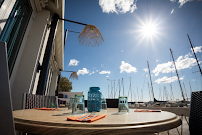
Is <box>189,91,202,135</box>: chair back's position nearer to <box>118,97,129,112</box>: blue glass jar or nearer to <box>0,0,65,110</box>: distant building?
<box>118,97,129,112</box>: blue glass jar

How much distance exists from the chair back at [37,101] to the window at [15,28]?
3.60 feet

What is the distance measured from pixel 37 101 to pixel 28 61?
1382 mm

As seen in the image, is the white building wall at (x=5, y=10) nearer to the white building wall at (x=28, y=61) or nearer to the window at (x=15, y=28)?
the window at (x=15, y=28)

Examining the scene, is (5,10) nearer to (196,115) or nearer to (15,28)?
(15,28)

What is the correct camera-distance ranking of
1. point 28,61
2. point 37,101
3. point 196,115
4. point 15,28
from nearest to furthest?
1. point 196,115
2. point 37,101
3. point 15,28
4. point 28,61

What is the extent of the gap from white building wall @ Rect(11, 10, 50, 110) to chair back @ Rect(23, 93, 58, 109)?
0.77 meters

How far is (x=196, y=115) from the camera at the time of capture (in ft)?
3.14

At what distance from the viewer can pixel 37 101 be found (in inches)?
71.6

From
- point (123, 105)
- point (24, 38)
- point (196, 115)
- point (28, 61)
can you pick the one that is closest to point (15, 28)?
point (24, 38)

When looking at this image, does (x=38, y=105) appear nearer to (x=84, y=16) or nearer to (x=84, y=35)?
(x=84, y=35)

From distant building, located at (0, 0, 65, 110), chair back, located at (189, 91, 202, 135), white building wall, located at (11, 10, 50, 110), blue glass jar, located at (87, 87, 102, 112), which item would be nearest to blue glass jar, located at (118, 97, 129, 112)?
blue glass jar, located at (87, 87, 102, 112)

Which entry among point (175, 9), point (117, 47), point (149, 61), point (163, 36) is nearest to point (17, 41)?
point (117, 47)

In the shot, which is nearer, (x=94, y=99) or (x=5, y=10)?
(x=94, y=99)

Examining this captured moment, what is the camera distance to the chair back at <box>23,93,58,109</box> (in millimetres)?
1584
